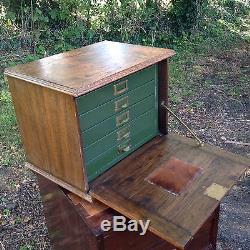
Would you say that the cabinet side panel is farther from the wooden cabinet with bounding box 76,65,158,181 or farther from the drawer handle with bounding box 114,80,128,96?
the drawer handle with bounding box 114,80,128,96

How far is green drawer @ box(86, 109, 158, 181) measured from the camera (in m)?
1.81

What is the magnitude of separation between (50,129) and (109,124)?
0.96 ft

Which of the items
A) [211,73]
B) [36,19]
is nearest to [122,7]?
[36,19]

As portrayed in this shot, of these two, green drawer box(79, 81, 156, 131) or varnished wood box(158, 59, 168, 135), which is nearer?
green drawer box(79, 81, 156, 131)

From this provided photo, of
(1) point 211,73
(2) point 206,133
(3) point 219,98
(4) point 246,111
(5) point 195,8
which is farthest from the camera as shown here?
(5) point 195,8

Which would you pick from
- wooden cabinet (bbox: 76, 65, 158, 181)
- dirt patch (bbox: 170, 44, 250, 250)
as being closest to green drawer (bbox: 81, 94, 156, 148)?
wooden cabinet (bbox: 76, 65, 158, 181)

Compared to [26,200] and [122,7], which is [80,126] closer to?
[26,200]

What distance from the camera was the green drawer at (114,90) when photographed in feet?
5.27

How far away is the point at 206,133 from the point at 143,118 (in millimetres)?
1909

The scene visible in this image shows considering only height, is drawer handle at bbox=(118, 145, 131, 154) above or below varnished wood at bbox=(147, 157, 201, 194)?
above

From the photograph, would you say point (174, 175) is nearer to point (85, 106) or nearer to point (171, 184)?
point (171, 184)

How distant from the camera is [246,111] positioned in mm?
4223

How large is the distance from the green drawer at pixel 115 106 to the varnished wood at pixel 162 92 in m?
0.06

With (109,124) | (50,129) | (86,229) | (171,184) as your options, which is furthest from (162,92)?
(86,229)
